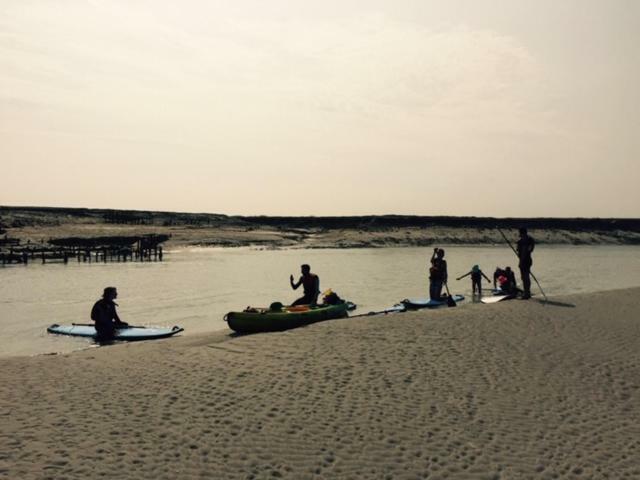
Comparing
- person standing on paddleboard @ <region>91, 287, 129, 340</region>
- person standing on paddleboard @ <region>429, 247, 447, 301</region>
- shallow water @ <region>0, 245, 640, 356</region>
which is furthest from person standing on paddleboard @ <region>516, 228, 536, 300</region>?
person standing on paddleboard @ <region>91, 287, 129, 340</region>

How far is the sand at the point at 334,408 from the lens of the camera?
6.80 m

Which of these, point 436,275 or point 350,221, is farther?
point 350,221

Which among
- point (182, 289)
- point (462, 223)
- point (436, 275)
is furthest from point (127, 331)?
point (462, 223)

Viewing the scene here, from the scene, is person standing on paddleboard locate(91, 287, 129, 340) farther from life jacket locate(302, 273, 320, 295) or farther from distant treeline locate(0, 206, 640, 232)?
distant treeline locate(0, 206, 640, 232)

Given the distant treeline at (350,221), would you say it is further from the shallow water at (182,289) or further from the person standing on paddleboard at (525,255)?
the person standing on paddleboard at (525,255)

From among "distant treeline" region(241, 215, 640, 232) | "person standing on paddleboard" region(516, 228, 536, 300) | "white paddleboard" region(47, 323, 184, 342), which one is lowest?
"white paddleboard" region(47, 323, 184, 342)

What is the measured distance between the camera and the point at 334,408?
853 centimetres

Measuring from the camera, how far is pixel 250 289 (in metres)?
31.2

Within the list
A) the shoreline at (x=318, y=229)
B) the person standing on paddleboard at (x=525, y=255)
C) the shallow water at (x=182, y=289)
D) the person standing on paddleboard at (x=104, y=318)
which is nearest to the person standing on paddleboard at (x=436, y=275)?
the person standing on paddleboard at (x=525, y=255)

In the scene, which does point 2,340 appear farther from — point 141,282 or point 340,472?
point 141,282

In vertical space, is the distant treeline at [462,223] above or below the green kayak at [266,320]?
above

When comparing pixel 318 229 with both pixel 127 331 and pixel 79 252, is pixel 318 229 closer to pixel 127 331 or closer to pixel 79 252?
pixel 79 252

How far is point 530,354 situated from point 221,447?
7.51 m

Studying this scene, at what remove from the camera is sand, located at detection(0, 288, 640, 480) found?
6.80 meters
